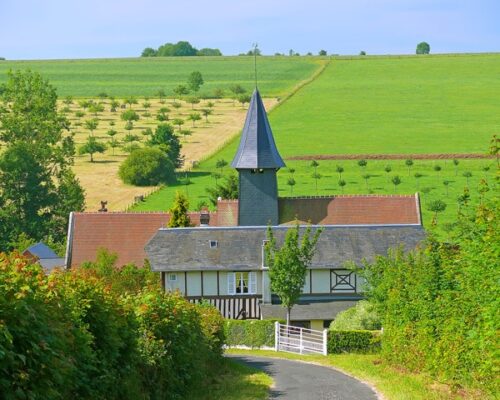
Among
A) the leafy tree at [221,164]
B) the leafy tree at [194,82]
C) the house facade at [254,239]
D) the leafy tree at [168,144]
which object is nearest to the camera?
the house facade at [254,239]

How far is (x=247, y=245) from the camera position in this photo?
50.7 meters

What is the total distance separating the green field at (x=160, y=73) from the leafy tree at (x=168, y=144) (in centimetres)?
3967

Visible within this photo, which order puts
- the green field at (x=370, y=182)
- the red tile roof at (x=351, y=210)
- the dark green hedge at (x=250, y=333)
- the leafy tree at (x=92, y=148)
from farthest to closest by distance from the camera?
1. the leafy tree at (x=92, y=148)
2. the green field at (x=370, y=182)
3. the red tile roof at (x=351, y=210)
4. the dark green hedge at (x=250, y=333)

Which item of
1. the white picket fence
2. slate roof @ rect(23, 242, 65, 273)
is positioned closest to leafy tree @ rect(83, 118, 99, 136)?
slate roof @ rect(23, 242, 65, 273)

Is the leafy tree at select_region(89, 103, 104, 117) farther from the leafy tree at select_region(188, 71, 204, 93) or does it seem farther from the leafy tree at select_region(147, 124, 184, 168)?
the leafy tree at select_region(147, 124, 184, 168)

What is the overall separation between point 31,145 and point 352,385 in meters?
62.4

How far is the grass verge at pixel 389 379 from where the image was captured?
21.4 m

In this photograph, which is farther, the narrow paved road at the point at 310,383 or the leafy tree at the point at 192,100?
the leafy tree at the point at 192,100

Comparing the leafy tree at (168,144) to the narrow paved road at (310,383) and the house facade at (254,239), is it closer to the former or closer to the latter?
the house facade at (254,239)

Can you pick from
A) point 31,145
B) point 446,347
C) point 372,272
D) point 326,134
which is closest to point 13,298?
point 446,347

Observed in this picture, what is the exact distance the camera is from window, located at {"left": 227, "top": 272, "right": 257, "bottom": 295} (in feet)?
162

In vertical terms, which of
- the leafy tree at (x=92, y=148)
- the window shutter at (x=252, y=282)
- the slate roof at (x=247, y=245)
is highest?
the leafy tree at (x=92, y=148)

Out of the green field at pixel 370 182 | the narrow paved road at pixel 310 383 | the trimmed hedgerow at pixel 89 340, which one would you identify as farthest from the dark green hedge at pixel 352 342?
the green field at pixel 370 182

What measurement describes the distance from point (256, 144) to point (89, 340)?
43558 millimetres
